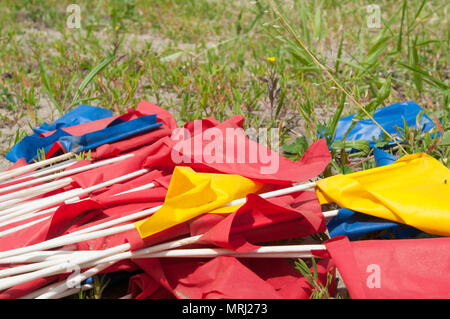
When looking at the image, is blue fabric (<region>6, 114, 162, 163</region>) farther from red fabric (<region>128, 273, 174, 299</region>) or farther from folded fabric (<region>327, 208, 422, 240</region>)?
folded fabric (<region>327, 208, 422, 240</region>)

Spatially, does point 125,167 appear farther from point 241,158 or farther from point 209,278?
Result: point 209,278

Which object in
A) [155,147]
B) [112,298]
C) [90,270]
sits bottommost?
[112,298]

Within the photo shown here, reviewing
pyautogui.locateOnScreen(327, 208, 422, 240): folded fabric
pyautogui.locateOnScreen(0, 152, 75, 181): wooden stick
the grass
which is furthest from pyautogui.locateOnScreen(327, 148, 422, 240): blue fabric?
pyautogui.locateOnScreen(0, 152, 75, 181): wooden stick

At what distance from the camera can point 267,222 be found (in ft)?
4.99

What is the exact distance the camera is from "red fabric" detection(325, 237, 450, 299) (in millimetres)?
1305

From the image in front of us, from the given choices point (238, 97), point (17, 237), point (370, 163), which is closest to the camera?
point (17, 237)

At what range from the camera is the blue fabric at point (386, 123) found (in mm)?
2217

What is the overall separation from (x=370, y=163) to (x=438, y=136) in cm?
33

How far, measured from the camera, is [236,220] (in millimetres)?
1510

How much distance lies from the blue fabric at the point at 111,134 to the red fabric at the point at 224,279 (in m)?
0.83

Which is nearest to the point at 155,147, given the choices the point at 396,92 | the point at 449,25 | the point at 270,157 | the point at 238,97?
the point at 270,157

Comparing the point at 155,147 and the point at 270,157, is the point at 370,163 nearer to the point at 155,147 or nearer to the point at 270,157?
the point at 270,157

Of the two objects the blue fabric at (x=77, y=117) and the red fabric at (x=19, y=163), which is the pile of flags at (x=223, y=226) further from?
the blue fabric at (x=77, y=117)

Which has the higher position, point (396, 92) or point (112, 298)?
point (396, 92)
